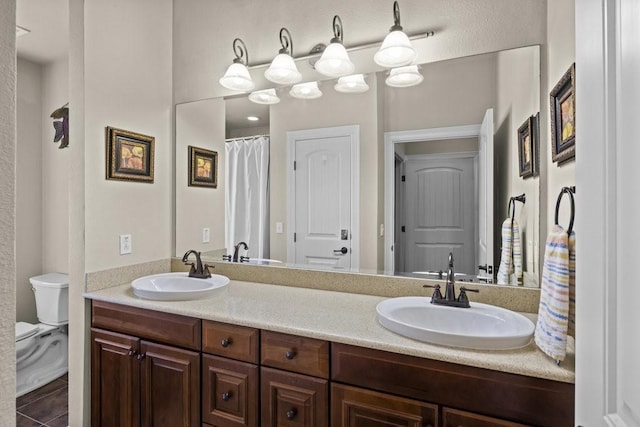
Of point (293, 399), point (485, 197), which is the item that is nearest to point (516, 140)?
point (485, 197)

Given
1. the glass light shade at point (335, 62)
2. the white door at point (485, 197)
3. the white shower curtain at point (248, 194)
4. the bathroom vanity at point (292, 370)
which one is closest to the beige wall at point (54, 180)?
the bathroom vanity at point (292, 370)

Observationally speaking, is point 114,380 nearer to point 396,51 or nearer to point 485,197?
point 485,197

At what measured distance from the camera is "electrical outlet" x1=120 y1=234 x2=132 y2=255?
6.91ft

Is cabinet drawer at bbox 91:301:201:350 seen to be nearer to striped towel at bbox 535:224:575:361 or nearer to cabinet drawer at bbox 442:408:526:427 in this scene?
cabinet drawer at bbox 442:408:526:427

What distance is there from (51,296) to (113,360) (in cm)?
140

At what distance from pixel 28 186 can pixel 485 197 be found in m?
3.57

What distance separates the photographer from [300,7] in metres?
2.06

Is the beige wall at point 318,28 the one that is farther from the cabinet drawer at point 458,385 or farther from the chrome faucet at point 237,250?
the cabinet drawer at point 458,385


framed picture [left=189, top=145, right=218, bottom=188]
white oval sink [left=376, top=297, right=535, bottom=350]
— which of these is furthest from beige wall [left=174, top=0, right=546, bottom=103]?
white oval sink [left=376, top=297, right=535, bottom=350]

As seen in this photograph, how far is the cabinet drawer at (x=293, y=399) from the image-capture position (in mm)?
1349

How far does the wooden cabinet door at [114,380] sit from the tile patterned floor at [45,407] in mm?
495

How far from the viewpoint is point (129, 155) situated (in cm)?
213

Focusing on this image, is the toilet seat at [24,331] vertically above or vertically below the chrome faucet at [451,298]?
below

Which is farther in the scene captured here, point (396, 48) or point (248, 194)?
point (248, 194)
